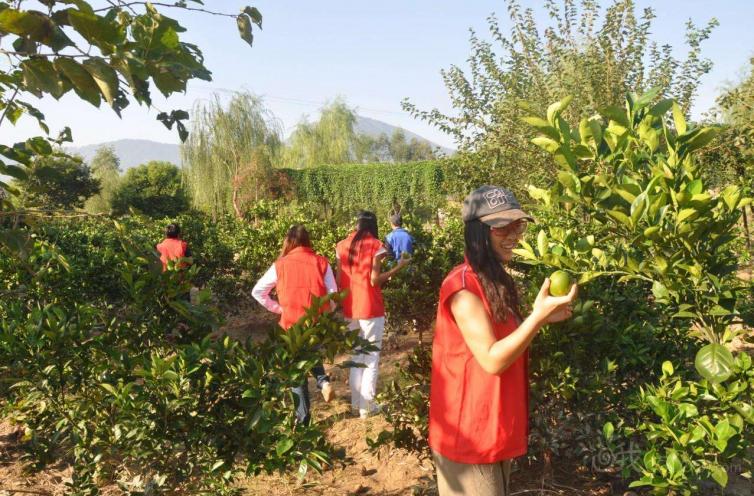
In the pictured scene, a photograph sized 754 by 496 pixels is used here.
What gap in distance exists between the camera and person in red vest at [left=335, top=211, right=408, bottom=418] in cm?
481

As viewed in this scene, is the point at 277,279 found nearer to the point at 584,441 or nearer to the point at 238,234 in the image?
the point at 584,441

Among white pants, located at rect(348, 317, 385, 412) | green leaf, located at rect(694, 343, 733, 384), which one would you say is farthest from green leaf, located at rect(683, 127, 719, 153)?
white pants, located at rect(348, 317, 385, 412)

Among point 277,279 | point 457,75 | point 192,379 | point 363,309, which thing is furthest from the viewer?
point 457,75

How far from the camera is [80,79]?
135cm

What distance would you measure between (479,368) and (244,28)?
1.36 m

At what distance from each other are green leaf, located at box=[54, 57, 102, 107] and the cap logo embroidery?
48.4 inches

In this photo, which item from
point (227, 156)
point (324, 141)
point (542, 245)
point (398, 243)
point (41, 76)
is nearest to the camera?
point (41, 76)

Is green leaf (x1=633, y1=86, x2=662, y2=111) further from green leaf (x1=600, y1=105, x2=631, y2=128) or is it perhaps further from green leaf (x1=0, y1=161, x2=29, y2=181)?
green leaf (x1=0, y1=161, x2=29, y2=181)

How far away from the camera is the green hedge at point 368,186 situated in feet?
95.0

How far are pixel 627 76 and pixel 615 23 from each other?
0.67m

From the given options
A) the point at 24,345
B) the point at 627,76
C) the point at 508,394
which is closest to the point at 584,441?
the point at 508,394

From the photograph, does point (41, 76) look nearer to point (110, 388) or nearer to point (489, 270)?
point (110, 388)

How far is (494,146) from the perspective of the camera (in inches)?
283

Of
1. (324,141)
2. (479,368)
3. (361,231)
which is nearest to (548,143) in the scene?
(479,368)
